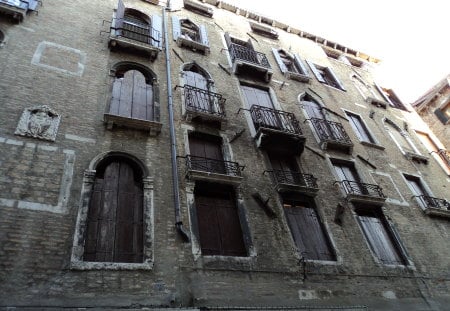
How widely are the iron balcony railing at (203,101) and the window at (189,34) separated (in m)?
3.17

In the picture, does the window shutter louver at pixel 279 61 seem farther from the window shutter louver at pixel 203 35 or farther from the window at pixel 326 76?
the window shutter louver at pixel 203 35

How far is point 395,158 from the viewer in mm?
14539

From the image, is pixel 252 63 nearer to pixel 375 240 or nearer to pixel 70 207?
pixel 375 240

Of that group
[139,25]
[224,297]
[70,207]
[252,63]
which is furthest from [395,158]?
[70,207]

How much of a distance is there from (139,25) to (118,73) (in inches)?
137

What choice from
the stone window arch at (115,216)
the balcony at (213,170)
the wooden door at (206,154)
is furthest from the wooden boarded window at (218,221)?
the stone window arch at (115,216)

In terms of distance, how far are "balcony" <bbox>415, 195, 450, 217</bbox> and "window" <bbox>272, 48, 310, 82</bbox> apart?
23.0 feet

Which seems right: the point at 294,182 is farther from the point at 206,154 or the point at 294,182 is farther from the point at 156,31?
the point at 156,31

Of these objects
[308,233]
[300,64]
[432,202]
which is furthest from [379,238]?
[300,64]

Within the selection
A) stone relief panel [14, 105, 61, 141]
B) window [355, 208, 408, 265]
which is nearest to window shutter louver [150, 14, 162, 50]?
stone relief panel [14, 105, 61, 141]

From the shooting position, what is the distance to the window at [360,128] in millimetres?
14891

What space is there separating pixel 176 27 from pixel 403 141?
38.8 feet

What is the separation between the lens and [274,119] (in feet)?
40.3

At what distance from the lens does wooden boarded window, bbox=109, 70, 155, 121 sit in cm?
1012
